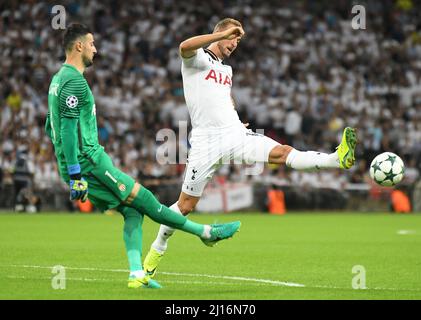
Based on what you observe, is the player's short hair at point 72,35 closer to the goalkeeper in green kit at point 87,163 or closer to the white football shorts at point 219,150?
the goalkeeper in green kit at point 87,163

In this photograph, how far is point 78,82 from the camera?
8398 mm

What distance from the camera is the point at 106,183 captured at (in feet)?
28.0

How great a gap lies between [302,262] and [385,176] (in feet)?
5.74

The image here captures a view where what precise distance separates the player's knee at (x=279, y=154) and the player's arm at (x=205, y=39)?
1.27m

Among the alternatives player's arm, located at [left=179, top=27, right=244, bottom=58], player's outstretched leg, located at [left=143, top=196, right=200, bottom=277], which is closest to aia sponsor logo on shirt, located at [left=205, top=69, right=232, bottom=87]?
player's arm, located at [left=179, top=27, right=244, bottom=58]

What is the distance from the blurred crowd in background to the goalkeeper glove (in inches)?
630

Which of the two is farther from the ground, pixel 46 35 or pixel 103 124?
pixel 46 35

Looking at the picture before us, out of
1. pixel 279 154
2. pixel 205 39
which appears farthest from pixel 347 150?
pixel 205 39

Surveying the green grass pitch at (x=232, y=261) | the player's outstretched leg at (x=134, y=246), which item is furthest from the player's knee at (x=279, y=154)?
the player's outstretched leg at (x=134, y=246)

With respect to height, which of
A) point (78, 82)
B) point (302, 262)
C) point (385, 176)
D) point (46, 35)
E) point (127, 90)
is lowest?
point (302, 262)

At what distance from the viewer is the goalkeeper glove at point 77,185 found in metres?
8.16

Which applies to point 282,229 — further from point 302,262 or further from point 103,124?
point 103,124
